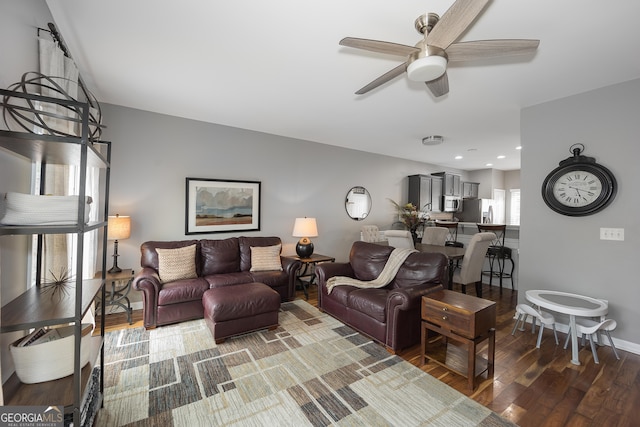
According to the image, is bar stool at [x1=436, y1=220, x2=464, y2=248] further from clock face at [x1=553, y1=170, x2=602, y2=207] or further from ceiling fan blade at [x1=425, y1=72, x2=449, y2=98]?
ceiling fan blade at [x1=425, y1=72, x2=449, y2=98]

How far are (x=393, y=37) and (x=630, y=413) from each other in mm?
3248

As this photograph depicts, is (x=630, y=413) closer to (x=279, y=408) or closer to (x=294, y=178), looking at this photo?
(x=279, y=408)

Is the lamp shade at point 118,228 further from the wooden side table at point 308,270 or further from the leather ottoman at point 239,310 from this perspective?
the wooden side table at point 308,270

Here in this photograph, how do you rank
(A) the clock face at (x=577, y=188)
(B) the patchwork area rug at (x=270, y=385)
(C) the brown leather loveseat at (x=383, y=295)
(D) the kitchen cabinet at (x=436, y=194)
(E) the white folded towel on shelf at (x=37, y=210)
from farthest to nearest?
(D) the kitchen cabinet at (x=436, y=194)
(A) the clock face at (x=577, y=188)
(C) the brown leather loveseat at (x=383, y=295)
(B) the patchwork area rug at (x=270, y=385)
(E) the white folded towel on shelf at (x=37, y=210)

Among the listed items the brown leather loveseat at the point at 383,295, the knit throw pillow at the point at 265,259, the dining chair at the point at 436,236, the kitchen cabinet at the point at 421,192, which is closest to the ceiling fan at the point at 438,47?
the brown leather loveseat at the point at 383,295

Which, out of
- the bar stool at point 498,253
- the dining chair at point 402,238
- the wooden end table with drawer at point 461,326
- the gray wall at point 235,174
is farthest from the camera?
the bar stool at point 498,253

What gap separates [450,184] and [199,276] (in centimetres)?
672

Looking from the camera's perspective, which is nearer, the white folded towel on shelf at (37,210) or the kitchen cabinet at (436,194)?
the white folded towel on shelf at (37,210)

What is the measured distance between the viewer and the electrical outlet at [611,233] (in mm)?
2785

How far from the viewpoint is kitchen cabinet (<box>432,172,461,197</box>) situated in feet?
24.0

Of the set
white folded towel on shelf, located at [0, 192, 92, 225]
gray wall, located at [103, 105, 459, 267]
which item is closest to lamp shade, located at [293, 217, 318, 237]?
gray wall, located at [103, 105, 459, 267]

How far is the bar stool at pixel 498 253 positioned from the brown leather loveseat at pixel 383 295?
2.11 metres

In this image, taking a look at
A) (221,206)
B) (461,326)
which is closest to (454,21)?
(461,326)

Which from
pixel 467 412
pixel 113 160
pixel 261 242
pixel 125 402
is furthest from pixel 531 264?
pixel 113 160
